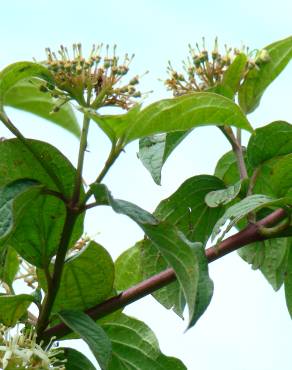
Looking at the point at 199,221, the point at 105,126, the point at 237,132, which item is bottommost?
the point at 199,221

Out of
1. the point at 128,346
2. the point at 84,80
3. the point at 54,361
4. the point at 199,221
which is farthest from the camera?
the point at 199,221

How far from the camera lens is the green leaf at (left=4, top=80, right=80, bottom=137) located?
167 cm

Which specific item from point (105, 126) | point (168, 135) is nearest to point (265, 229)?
point (168, 135)

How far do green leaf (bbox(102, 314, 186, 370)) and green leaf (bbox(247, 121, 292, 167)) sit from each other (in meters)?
0.35

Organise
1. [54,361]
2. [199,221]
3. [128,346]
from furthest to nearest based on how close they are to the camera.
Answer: [199,221] → [128,346] → [54,361]

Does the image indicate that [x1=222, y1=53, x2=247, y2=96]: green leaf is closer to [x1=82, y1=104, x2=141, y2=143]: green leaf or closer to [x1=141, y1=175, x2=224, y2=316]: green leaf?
[x1=141, y1=175, x2=224, y2=316]: green leaf

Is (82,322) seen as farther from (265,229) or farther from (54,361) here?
(265,229)

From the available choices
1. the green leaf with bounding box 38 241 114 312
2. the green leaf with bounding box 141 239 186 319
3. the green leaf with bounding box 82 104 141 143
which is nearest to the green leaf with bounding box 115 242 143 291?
the green leaf with bounding box 141 239 186 319

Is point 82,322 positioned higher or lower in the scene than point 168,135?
Answer: lower

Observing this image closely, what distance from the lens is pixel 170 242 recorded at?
1.31 m

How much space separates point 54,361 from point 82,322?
0.39ft

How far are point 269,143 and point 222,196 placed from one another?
0.13 meters

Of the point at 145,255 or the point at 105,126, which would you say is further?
the point at 145,255

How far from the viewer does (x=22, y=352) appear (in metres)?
1.47
